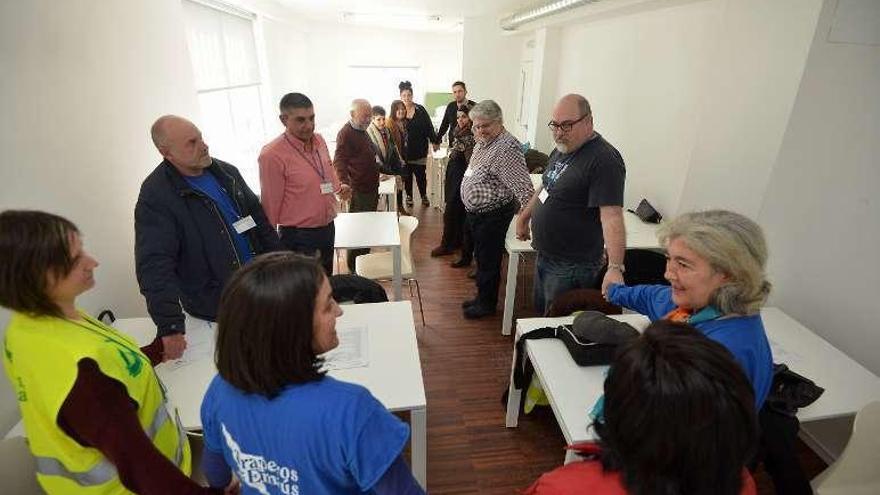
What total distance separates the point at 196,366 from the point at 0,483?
1.96 feet

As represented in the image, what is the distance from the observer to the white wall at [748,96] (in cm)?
214

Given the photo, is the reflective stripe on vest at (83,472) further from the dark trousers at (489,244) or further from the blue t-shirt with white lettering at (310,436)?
the dark trousers at (489,244)

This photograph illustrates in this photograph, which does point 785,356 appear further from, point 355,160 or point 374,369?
point 355,160

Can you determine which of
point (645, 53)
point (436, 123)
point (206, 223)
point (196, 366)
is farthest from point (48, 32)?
point (436, 123)

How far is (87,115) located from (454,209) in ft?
9.65

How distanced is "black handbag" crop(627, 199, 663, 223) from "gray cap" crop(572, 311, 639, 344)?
2.09 m

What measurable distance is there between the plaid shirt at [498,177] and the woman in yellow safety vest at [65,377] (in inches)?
Result: 88.2

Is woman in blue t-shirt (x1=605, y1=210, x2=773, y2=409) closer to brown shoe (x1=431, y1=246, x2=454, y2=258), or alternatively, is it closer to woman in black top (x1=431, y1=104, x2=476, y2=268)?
woman in black top (x1=431, y1=104, x2=476, y2=268)

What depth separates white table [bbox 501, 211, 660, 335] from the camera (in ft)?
9.36

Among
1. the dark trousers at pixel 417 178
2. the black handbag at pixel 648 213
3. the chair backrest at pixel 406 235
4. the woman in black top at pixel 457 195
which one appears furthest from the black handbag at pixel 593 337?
the dark trousers at pixel 417 178

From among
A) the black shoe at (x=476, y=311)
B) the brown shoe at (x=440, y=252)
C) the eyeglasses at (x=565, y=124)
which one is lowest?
the black shoe at (x=476, y=311)

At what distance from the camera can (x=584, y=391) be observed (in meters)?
1.54

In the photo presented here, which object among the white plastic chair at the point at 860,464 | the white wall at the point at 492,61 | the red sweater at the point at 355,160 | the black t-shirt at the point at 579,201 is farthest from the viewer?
the white wall at the point at 492,61

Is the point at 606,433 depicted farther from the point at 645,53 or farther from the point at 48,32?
the point at 645,53
